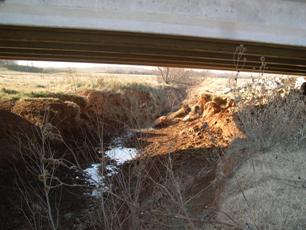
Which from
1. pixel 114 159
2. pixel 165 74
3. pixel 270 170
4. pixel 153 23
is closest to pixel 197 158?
pixel 114 159

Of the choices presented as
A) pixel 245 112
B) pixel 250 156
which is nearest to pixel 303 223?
pixel 250 156

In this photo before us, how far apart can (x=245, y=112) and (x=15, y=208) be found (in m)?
5.28

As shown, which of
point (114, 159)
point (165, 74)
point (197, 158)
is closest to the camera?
point (114, 159)

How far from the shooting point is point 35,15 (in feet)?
20.3

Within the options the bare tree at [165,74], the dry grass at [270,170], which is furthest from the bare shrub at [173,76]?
the dry grass at [270,170]

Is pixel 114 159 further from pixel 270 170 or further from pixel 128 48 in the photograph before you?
pixel 270 170

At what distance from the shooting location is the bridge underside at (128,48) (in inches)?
299

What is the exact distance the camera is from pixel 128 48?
926cm

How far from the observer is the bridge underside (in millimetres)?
7598

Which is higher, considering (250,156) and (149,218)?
(250,156)

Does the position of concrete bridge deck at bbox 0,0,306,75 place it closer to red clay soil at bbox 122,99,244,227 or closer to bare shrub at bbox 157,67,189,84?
red clay soil at bbox 122,99,244,227

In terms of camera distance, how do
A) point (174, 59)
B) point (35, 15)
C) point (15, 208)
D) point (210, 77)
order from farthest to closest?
point (210, 77) < point (174, 59) < point (15, 208) < point (35, 15)

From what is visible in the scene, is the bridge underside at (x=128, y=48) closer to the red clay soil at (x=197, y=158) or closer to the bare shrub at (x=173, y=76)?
the red clay soil at (x=197, y=158)

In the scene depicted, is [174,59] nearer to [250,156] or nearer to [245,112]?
[245,112]
